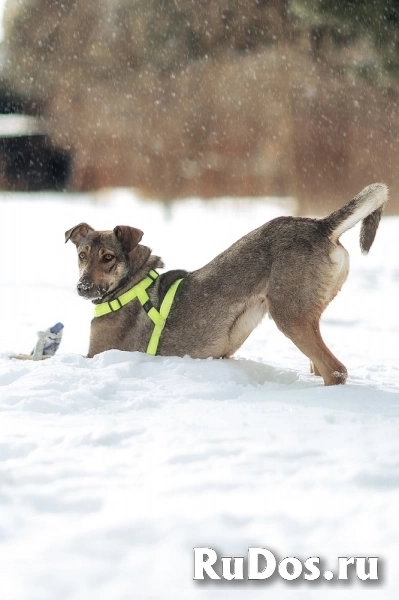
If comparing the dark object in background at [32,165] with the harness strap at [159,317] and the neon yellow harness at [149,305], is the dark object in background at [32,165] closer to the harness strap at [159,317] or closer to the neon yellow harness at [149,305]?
the neon yellow harness at [149,305]

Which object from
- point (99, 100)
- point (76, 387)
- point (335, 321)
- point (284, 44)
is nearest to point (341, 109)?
point (284, 44)

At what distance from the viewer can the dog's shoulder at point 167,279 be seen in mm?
4469

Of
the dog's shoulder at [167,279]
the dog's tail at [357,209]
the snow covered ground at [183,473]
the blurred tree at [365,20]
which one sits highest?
the blurred tree at [365,20]

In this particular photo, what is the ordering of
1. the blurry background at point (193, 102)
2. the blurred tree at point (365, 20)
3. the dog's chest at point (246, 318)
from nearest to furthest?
the dog's chest at point (246, 318)
the blurred tree at point (365, 20)
the blurry background at point (193, 102)

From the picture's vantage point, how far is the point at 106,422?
9.25 ft

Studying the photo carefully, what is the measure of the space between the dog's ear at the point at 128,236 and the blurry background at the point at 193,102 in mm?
8492

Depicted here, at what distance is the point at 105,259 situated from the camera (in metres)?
4.36

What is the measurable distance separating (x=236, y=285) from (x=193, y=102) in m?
10.3

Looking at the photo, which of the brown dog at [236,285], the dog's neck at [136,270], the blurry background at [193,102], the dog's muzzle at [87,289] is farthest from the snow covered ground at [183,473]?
the blurry background at [193,102]

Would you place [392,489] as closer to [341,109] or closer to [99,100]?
[341,109]

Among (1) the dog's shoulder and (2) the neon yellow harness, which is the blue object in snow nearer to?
(2) the neon yellow harness

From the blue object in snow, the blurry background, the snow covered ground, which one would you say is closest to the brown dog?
the snow covered ground

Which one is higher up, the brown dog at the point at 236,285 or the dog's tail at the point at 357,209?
the dog's tail at the point at 357,209

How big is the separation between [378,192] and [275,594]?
8.78 ft
